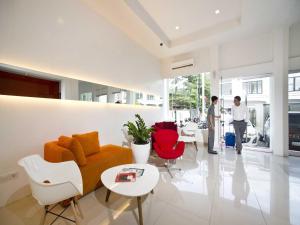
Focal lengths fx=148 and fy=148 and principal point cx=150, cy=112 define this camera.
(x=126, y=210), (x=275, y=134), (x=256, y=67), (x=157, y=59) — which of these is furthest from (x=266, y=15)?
(x=126, y=210)

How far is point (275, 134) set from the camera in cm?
439

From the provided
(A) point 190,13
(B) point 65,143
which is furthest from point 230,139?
(B) point 65,143

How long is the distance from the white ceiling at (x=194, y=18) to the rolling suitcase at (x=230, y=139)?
321 cm

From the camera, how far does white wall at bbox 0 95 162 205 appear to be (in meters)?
2.19

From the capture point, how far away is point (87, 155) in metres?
Answer: 2.78

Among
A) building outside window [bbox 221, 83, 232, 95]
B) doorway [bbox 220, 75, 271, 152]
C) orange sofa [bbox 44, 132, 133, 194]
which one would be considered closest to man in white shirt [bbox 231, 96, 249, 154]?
doorway [bbox 220, 75, 271, 152]

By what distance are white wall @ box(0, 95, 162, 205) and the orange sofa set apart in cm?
31

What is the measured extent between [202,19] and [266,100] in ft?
11.3

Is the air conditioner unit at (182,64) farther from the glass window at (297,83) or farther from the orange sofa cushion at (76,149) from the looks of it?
the orange sofa cushion at (76,149)

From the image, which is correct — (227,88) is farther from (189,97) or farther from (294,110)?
(294,110)

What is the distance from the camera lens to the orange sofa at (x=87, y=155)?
2264mm

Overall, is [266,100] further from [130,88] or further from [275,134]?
[130,88]

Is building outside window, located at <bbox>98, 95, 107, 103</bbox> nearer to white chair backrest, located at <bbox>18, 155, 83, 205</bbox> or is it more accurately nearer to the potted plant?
the potted plant

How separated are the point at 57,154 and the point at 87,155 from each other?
0.63 metres
